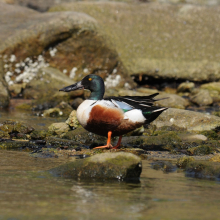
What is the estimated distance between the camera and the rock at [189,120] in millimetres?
8938

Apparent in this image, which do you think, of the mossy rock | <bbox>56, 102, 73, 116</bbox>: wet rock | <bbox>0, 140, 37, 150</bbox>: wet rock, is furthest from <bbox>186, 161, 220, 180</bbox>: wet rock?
<bbox>56, 102, 73, 116</bbox>: wet rock

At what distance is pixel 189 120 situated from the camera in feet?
29.9

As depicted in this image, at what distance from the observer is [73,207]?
11.7 ft

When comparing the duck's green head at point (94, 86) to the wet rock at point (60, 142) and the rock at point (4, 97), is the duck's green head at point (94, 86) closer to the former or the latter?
the wet rock at point (60, 142)

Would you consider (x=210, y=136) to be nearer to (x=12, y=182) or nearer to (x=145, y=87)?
(x=12, y=182)

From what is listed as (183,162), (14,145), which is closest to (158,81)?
(14,145)

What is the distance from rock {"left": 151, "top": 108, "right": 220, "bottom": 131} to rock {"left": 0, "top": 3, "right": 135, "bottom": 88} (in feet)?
20.3

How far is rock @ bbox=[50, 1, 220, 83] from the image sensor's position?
16688mm

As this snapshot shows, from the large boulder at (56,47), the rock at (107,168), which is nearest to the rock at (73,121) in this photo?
the rock at (107,168)

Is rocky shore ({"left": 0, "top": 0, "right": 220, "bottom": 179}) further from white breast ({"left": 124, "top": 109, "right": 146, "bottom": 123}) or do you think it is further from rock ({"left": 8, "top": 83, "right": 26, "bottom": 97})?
white breast ({"left": 124, "top": 109, "right": 146, "bottom": 123})

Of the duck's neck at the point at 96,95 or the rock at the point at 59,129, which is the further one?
the rock at the point at 59,129

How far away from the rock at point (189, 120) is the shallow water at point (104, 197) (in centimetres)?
393

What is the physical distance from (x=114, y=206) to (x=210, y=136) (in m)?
5.05

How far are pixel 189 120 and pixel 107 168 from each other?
4.70 m
